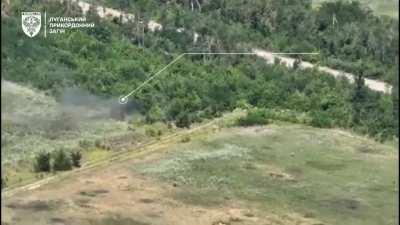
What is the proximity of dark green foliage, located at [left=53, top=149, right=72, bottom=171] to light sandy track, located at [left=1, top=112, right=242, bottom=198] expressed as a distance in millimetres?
259

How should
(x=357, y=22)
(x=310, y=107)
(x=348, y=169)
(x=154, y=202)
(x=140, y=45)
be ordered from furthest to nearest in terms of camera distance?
(x=357, y=22) < (x=140, y=45) < (x=310, y=107) < (x=348, y=169) < (x=154, y=202)

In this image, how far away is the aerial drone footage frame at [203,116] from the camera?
2741 centimetres

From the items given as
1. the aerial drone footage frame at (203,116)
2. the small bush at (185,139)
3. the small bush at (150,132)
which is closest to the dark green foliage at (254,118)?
the aerial drone footage frame at (203,116)

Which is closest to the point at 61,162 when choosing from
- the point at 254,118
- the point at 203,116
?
the point at 203,116

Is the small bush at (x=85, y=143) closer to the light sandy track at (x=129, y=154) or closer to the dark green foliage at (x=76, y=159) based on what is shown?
the dark green foliage at (x=76, y=159)

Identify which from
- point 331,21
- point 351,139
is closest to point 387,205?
point 351,139

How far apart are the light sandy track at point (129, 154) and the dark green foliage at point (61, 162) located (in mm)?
259

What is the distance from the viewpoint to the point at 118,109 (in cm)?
3734

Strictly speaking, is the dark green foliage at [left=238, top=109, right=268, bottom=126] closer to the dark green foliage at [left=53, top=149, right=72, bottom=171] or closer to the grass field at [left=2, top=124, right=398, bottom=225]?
the grass field at [left=2, top=124, right=398, bottom=225]

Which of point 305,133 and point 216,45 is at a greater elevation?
point 216,45

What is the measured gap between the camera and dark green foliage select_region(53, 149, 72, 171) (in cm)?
3013

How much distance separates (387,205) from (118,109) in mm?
13484

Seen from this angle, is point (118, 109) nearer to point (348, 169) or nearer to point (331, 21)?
point (348, 169)

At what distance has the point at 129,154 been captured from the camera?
33.2 meters
